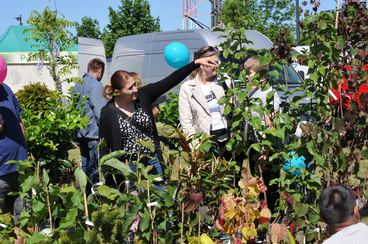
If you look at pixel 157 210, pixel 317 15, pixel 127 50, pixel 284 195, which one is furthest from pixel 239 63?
pixel 127 50

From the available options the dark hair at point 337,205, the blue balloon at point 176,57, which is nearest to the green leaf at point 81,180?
the dark hair at point 337,205

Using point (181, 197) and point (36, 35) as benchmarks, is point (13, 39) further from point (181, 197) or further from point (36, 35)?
point (181, 197)

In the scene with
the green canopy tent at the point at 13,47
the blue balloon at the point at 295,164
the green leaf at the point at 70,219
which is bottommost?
the green leaf at the point at 70,219

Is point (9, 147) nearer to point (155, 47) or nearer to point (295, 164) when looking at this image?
point (295, 164)

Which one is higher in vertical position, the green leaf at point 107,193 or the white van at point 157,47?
the white van at point 157,47

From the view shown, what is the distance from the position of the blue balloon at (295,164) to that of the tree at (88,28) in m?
38.0

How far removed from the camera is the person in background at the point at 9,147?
170 inches

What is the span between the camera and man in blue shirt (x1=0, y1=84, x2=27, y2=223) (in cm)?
432

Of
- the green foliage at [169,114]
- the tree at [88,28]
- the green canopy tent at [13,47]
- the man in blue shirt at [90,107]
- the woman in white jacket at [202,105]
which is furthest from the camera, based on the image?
the tree at [88,28]

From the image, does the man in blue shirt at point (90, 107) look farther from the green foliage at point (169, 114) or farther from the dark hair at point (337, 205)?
the dark hair at point (337, 205)

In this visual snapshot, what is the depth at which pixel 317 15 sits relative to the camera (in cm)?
287

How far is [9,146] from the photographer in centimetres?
438

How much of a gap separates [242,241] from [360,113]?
835 millimetres

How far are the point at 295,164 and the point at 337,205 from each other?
659 mm
